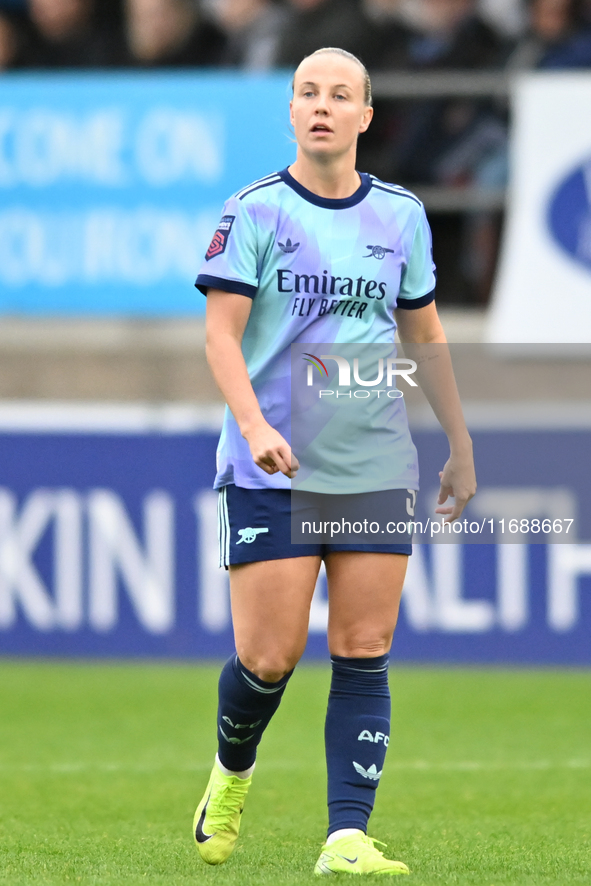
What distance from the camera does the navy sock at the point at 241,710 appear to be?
140 inches

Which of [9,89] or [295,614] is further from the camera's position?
[9,89]

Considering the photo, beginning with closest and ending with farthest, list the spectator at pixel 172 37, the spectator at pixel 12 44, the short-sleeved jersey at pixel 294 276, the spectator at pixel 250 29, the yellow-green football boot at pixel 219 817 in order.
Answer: the short-sleeved jersey at pixel 294 276 → the yellow-green football boot at pixel 219 817 → the spectator at pixel 250 29 → the spectator at pixel 172 37 → the spectator at pixel 12 44

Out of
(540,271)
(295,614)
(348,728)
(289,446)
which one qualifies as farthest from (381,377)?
(540,271)

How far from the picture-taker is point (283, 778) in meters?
5.30

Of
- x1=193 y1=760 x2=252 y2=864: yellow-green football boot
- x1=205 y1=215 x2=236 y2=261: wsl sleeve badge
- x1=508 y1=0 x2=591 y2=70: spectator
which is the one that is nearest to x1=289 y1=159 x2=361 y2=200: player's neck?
x1=205 y1=215 x2=236 y2=261: wsl sleeve badge

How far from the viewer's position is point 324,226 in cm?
350

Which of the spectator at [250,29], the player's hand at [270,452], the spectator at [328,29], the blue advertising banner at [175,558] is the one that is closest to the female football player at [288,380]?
the player's hand at [270,452]

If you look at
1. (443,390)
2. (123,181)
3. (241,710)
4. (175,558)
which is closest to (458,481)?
(443,390)

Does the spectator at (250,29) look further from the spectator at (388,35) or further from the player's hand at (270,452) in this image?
the player's hand at (270,452)

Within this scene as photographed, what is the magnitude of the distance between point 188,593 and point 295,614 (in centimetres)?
472

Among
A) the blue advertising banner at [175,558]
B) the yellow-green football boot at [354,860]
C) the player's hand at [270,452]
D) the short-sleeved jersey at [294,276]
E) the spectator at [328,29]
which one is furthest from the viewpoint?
the spectator at [328,29]

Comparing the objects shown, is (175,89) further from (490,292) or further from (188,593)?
(188,593)

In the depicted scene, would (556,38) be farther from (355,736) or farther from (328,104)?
(355,736)

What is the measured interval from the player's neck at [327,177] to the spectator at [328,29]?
5987 mm
